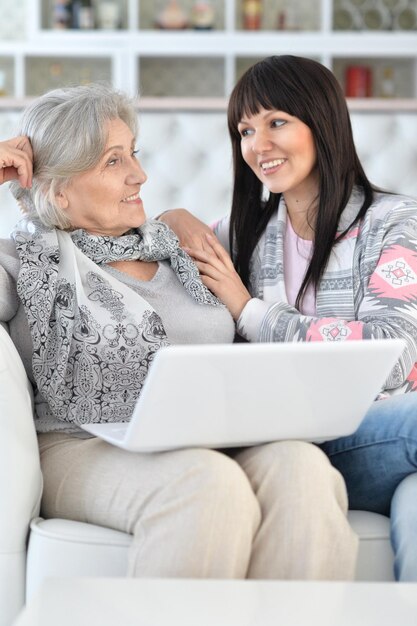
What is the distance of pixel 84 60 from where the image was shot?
5738 millimetres

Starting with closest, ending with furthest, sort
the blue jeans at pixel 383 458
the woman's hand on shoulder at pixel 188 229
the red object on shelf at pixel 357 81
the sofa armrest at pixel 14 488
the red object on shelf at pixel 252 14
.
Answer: the sofa armrest at pixel 14 488, the blue jeans at pixel 383 458, the woman's hand on shoulder at pixel 188 229, the red object on shelf at pixel 252 14, the red object on shelf at pixel 357 81

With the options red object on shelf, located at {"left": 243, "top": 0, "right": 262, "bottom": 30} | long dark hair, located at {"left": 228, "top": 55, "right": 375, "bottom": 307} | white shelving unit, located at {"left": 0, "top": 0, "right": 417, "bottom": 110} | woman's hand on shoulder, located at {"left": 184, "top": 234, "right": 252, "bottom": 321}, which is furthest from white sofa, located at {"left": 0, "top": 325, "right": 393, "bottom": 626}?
red object on shelf, located at {"left": 243, "top": 0, "right": 262, "bottom": 30}

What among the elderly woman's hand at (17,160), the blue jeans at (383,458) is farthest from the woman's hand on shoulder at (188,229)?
the blue jeans at (383,458)

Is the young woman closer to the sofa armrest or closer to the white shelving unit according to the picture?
the sofa armrest

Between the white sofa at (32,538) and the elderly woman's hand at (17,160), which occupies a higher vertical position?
the elderly woman's hand at (17,160)

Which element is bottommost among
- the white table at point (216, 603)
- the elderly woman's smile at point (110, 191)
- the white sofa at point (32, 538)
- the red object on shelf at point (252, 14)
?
the white sofa at point (32, 538)

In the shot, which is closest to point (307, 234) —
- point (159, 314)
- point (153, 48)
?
point (159, 314)

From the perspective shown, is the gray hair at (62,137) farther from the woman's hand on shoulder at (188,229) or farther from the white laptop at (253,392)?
the white laptop at (253,392)

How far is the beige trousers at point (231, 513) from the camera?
1.64m

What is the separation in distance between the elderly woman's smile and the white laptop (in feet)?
2.05

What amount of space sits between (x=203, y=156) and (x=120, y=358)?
6.16ft

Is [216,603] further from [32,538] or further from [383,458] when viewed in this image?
[383,458]

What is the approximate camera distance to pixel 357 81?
5691mm

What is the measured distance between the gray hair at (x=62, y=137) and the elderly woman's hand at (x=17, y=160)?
32 millimetres
